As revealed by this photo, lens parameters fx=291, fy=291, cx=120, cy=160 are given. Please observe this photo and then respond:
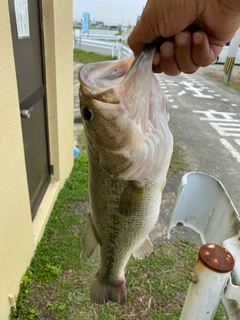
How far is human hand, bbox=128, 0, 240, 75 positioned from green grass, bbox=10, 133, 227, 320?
2.15 meters

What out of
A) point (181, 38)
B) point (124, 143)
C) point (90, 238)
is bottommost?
point (90, 238)

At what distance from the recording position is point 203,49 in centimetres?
119

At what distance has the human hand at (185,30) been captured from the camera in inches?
41.6

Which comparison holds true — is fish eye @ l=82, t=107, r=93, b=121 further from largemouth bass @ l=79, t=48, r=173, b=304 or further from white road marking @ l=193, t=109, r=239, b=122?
white road marking @ l=193, t=109, r=239, b=122

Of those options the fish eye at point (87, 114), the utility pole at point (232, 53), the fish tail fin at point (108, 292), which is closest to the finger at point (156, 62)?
the fish eye at point (87, 114)

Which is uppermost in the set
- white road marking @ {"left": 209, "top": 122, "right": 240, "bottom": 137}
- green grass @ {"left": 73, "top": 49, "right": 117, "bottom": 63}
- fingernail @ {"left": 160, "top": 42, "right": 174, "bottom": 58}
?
fingernail @ {"left": 160, "top": 42, "right": 174, "bottom": 58}

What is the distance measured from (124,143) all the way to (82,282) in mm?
1989

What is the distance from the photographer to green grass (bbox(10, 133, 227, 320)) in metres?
2.53

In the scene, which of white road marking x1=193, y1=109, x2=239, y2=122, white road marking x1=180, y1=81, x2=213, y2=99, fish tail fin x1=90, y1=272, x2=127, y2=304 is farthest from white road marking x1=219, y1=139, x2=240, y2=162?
fish tail fin x1=90, y1=272, x2=127, y2=304

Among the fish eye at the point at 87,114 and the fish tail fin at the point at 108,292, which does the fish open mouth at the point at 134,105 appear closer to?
the fish eye at the point at 87,114

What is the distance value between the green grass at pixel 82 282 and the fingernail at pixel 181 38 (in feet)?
7.49

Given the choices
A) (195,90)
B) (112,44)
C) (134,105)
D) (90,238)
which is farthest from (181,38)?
(112,44)

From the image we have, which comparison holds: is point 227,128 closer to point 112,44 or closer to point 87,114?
point 87,114

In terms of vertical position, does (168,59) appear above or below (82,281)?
above
